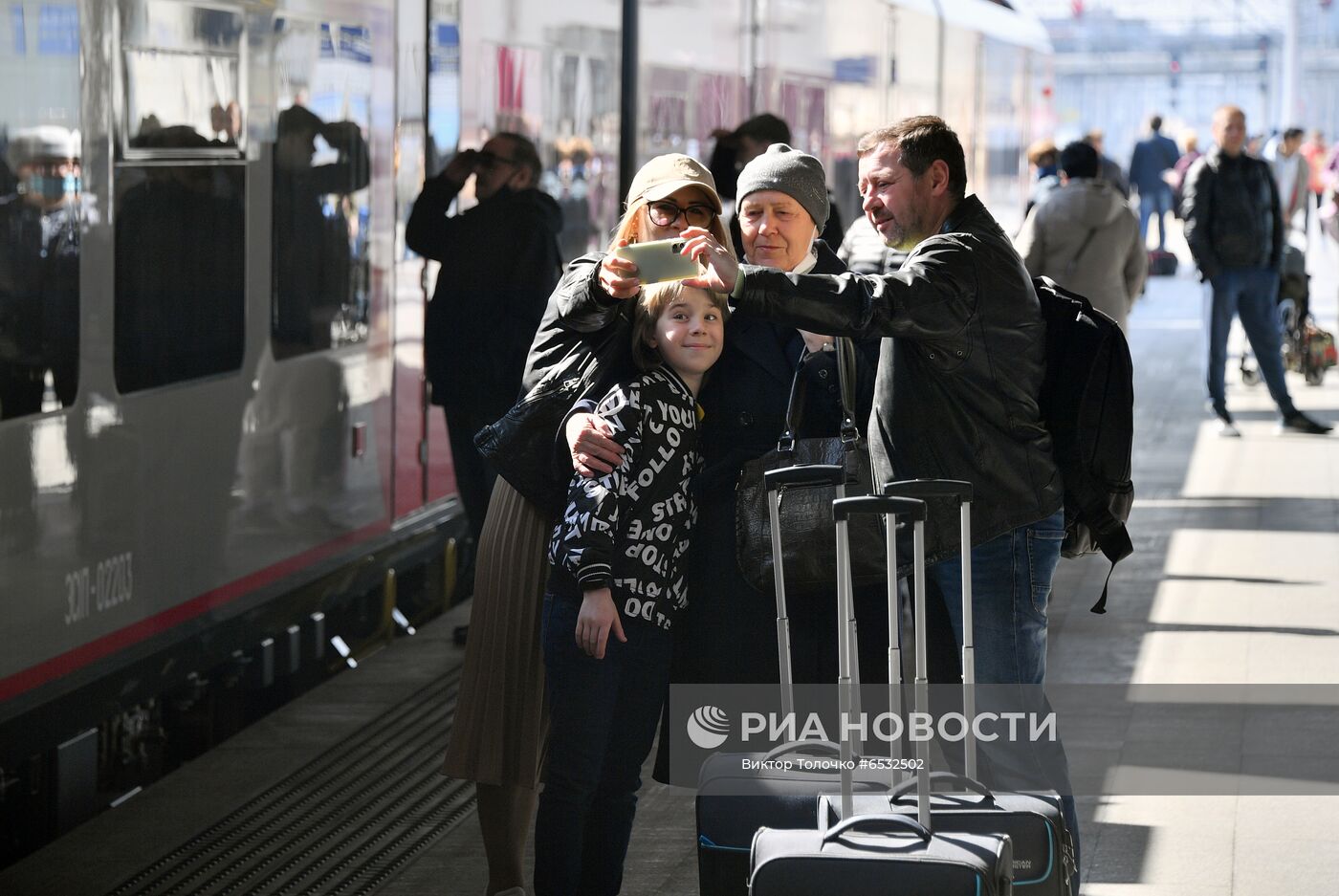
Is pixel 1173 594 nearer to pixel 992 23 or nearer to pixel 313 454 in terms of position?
pixel 313 454

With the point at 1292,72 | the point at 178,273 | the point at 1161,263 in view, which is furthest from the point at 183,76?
the point at 1292,72

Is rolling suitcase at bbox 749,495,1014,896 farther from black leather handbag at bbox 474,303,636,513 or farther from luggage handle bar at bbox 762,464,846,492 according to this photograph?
black leather handbag at bbox 474,303,636,513

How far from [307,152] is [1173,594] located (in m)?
3.75

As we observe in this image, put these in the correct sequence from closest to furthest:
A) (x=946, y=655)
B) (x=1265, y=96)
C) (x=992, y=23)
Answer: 1. (x=946, y=655)
2. (x=992, y=23)
3. (x=1265, y=96)

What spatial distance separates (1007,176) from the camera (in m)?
19.8

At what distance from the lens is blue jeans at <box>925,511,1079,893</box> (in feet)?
13.5

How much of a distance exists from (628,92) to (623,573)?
230 inches

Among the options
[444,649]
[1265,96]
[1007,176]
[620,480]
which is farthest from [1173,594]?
[1265,96]

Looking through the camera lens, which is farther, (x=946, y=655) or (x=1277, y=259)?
(x=1277, y=259)

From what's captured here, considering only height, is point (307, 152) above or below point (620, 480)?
above

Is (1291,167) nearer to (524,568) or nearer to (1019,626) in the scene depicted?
(1019,626)

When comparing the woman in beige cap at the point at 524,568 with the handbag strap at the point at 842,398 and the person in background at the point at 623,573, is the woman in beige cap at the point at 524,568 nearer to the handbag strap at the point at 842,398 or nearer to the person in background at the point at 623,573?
the person in background at the point at 623,573

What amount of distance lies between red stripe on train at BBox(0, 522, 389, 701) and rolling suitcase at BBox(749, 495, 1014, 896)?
2.19m

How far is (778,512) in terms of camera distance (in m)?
3.88
